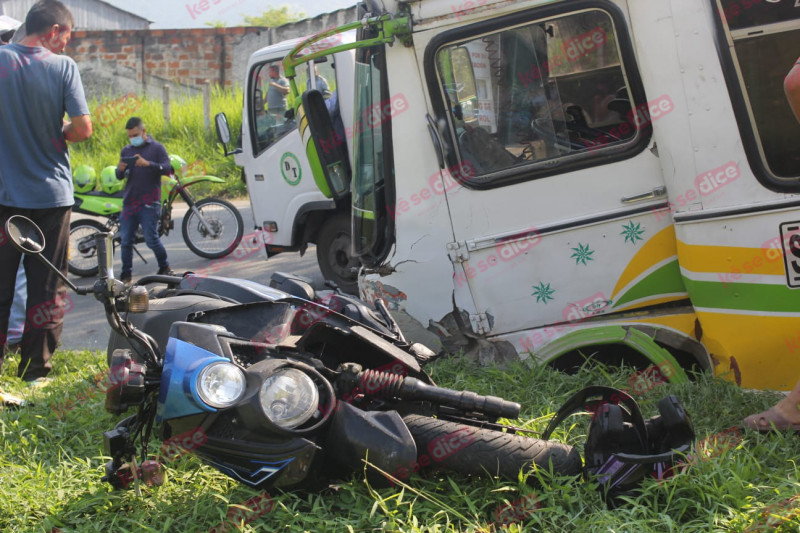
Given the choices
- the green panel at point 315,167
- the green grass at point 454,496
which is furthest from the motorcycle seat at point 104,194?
the green grass at point 454,496

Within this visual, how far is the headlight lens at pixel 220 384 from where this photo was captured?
240 centimetres

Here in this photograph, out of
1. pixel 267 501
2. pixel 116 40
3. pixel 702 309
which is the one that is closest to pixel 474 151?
pixel 702 309

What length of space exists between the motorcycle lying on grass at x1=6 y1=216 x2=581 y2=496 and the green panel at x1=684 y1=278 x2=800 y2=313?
1.15 meters

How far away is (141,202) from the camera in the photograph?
8156 millimetres

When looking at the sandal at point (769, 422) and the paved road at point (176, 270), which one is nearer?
the sandal at point (769, 422)

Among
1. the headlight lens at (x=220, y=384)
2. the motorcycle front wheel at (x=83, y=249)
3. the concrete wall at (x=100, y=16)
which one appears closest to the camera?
the headlight lens at (x=220, y=384)

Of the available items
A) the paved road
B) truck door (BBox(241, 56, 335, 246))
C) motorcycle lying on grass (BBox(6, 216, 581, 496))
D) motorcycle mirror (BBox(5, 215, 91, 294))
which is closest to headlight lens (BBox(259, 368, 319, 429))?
motorcycle lying on grass (BBox(6, 216, 581, 496))

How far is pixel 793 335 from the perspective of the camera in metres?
3.31

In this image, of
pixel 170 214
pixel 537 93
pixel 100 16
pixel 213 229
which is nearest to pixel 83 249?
pixel 170 214

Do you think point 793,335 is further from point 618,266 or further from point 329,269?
point 329,269

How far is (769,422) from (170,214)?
7.52 meters

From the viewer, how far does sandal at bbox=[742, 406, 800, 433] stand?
3012 mm

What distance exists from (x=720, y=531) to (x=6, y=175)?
4216mm

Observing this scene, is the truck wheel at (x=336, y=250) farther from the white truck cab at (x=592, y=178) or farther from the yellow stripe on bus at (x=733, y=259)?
the yellow stripe on bus at (x=733, y=259)
